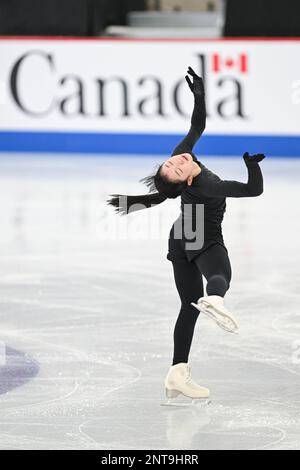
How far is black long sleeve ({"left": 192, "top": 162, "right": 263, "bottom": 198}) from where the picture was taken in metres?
3.61

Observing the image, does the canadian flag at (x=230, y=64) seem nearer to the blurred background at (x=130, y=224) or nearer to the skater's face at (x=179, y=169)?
the blurred background at (x=130, y=224)

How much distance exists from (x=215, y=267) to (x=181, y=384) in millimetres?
562

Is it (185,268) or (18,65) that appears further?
(18,65)

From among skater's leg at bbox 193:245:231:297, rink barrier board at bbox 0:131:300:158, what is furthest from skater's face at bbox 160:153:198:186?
rink barrier board at bbox 0:131:300:158

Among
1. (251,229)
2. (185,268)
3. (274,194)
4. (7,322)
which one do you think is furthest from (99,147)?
(185,268)

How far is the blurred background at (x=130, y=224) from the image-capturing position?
4.17 m

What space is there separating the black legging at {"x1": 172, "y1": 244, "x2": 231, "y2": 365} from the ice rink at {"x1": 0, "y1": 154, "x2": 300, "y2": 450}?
0.89 ft

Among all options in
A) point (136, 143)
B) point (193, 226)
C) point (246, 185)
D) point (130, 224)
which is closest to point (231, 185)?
point (246, 185)

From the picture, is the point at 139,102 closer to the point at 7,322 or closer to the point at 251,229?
the point at 251,229

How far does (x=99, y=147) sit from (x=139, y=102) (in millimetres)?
770

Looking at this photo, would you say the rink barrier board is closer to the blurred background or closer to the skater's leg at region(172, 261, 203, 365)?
the blurred background

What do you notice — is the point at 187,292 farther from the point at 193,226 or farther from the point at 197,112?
the point at 197,112

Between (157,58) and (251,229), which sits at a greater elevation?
(157,58)

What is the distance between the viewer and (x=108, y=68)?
1331 cm
